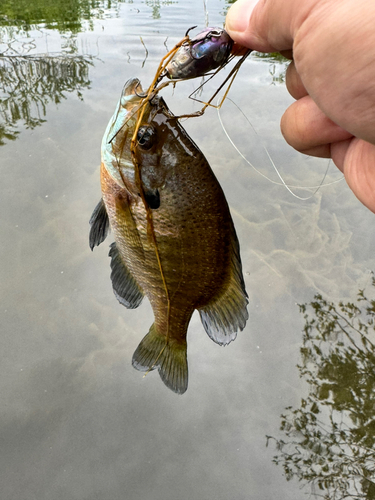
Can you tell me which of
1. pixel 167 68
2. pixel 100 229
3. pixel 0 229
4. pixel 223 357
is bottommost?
pixel 223 357

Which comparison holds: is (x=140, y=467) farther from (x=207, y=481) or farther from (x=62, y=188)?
(x=62, y=188)

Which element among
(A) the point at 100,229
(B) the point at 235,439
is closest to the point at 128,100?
(A) the point at 100,229

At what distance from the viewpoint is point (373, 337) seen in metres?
2.98

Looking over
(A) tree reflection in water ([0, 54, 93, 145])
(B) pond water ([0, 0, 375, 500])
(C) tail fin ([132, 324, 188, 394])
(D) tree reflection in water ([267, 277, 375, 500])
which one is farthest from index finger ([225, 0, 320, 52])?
(A) tree reflection in water ([0, 54, 93, 145])

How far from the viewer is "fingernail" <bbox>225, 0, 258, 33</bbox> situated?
1118 millimetres

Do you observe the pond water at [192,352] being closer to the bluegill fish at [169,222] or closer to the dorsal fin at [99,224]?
the bluegill fish at [169,222]

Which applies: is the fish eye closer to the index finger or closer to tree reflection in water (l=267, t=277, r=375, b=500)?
the index finger

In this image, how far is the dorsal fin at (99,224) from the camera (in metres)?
1.51

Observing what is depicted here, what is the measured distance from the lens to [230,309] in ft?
4.77

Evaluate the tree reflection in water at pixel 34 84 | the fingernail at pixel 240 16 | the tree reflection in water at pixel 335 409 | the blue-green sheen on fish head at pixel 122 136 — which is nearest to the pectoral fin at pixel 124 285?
the blue-green sheen on fish head at pixel 122 136

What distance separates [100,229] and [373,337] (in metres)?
2.48

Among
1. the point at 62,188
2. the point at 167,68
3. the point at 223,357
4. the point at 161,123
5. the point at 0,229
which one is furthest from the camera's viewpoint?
the point at 62,188

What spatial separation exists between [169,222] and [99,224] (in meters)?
0.38

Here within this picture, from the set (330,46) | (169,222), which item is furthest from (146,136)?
(330,46)
